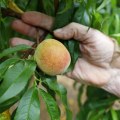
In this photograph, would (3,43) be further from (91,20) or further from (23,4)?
(91,20)

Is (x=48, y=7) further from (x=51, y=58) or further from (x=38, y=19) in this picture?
(x=51, y=58)

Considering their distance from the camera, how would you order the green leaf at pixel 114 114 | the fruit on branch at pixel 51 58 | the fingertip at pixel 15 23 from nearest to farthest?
the fruit on branch at pixel 51 58, the fingertip at pixel 15 23, the green leaf at pixel 114 114

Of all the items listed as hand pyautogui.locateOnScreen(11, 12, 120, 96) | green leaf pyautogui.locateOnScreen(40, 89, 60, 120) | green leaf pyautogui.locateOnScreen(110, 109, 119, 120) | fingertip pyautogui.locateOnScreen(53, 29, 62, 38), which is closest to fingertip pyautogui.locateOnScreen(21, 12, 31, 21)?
hand pyautogui.locateOnScreen(11, 12, 120, 96)

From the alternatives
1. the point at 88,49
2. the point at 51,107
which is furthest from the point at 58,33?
the point at 51,107

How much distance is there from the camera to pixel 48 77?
843 millimetres

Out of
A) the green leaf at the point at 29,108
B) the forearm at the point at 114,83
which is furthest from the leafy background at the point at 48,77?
the forearm at the point at 114,83

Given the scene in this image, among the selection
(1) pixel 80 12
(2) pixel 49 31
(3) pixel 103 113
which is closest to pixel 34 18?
(2) pixel 49 31

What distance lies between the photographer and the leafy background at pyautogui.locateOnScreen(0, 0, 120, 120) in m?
0.73

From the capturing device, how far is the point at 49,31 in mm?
1012

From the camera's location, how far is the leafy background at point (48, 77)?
0.73 meters

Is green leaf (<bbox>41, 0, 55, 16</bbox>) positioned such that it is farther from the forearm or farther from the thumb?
the forearm

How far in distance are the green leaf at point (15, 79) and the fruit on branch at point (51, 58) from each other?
0.10 feet

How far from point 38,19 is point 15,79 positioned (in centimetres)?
35

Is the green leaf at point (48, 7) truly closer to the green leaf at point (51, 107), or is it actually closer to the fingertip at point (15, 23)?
the fingertip at point (15, 23)
